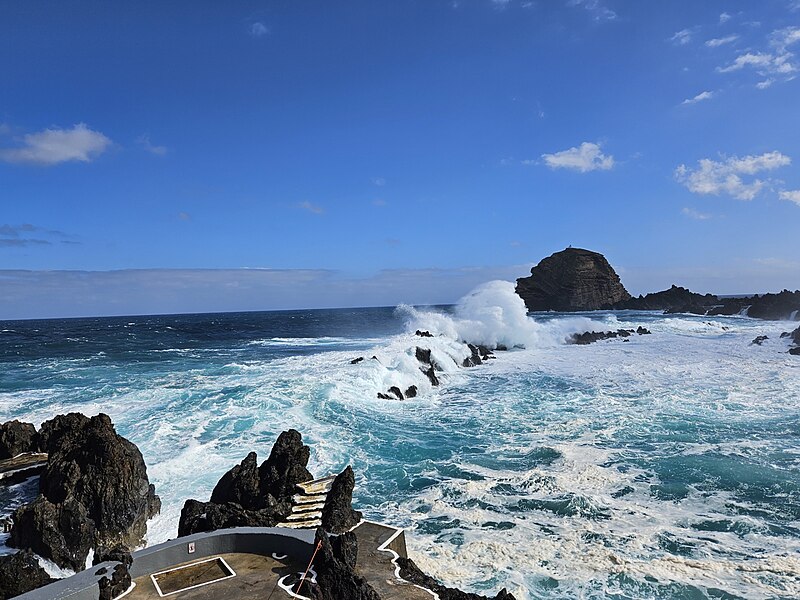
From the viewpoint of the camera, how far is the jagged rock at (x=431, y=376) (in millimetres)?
23547

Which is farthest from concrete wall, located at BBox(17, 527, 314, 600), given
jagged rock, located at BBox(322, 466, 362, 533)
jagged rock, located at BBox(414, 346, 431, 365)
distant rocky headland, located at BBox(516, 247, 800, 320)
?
distant rocky headland, located at BBox(516, 247, 800, 320)

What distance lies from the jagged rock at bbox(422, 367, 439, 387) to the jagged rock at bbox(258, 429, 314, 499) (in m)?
13.4

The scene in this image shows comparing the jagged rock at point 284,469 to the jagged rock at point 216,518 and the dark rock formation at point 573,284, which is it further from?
the dark rock formation at point 573,284

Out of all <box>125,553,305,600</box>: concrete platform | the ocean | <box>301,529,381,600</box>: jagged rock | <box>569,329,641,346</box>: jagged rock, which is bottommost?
the ocean

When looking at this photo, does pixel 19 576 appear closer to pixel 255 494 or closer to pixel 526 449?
pixel 255 494

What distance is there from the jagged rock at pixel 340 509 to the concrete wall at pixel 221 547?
977 millimetres

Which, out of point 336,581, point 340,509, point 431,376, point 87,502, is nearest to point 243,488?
point 340,509

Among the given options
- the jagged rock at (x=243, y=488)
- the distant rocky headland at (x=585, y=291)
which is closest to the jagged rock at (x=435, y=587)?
the jagged rock at (x=243, y=488)

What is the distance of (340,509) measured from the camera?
26.6ft

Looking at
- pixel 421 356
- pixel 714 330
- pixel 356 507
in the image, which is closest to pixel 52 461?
pixel 356 507

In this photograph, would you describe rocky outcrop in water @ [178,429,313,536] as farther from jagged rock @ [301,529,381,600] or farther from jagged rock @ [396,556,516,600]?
jagged rock @ [396,556,516,600]

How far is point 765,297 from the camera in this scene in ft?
227

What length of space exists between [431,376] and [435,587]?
17545 millimetres

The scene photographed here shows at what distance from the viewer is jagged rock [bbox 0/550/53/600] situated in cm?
618
